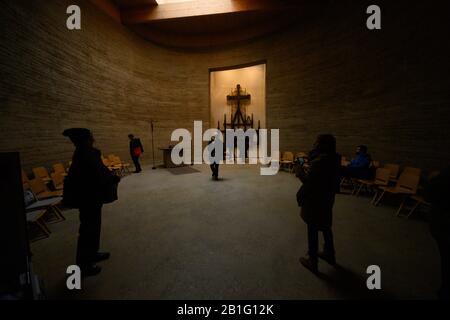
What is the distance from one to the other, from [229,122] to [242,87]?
2.68 m

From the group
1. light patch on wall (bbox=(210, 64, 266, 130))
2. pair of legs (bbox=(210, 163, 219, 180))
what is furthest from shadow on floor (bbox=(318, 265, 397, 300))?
light patch on wall (bbox=(210, 64, 266, 130))

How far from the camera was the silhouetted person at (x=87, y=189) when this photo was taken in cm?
221

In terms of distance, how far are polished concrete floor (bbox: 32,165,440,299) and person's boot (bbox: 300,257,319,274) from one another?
0.06 meters

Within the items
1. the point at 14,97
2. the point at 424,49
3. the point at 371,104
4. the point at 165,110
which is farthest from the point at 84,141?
the point at 165,110

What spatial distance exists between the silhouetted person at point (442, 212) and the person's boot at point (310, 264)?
1.08 meters

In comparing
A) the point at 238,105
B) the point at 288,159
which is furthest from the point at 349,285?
the point at 238,105

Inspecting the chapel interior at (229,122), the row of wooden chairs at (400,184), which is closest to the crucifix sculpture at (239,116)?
the chapel interior at (229,122)

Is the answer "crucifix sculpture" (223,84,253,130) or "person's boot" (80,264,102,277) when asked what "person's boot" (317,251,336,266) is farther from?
"crucifix sculpture" (223,84,253,130)

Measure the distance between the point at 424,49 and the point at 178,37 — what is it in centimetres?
1117

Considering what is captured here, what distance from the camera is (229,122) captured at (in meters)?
13.6

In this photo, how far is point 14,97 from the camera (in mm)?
5273

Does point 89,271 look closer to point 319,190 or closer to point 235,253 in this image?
point 235,253

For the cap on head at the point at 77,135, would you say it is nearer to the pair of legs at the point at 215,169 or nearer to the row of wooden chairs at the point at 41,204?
the row of wooden chairs at the point at 41,204
